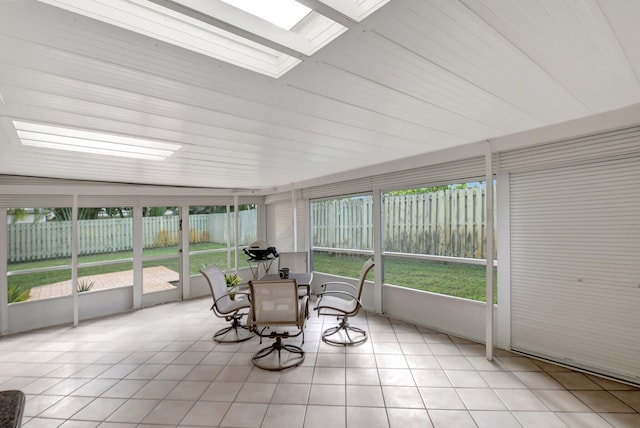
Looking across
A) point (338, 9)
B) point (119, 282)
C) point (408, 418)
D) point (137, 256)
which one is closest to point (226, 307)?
point (408, 418)

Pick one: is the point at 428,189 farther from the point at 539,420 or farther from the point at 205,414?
the point at 205,414

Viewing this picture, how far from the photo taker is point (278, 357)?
10.6 ft

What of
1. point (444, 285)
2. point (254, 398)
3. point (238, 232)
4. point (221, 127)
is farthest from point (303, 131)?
point (444, 285)

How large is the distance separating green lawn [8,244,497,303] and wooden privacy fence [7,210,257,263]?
13 centimetres

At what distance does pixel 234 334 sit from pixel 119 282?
2.78 meters

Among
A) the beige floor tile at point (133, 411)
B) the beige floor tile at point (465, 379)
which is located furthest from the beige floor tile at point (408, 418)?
the beige floor tile at point (133, 411)

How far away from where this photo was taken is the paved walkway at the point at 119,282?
4.50 meters

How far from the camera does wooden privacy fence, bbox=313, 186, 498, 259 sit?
3818 millimetres

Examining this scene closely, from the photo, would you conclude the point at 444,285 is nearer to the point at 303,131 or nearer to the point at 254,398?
the point at 254,398

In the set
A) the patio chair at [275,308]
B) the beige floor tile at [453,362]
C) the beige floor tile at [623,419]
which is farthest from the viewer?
the patio chair at [275,308]

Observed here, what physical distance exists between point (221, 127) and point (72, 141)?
1.41 meters

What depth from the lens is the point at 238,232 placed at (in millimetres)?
6566

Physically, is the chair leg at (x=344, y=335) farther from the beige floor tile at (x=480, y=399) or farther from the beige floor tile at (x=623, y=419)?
the beige floor tile at (x=623, y=419)

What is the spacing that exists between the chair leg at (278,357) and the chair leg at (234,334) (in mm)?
534
